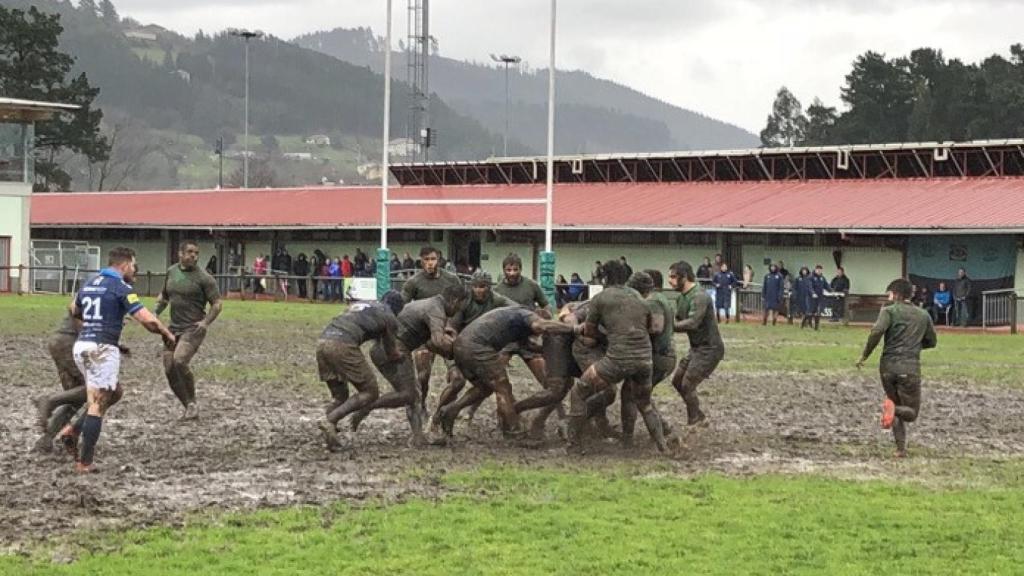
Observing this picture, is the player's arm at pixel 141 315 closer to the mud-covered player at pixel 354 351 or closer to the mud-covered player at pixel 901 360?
the mud-covered player at pixel 354 351

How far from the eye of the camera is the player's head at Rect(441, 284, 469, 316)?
14227 mm

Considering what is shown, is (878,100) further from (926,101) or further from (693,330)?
(693,330)

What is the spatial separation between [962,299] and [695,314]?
79.5 feet

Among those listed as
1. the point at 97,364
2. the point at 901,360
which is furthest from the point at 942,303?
the point at 97,364

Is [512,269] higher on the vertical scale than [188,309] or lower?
higher

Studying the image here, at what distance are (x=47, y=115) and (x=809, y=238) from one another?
29.2 meters

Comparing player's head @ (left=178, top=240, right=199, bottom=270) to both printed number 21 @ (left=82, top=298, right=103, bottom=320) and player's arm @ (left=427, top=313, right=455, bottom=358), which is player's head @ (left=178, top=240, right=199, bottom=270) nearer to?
player's arm @ (left=427, top=313, right=455, bottom=358)

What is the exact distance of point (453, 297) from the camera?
14.2 meters

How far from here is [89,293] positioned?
12.5 meters

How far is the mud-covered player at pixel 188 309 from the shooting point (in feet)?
52.8

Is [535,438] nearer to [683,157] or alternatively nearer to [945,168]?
[945,168]

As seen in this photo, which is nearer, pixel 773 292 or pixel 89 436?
pixel 89 436

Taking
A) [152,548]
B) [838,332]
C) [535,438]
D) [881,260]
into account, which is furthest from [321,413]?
[881,260]

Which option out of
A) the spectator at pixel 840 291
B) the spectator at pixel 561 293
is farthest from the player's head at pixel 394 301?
the spectator at pixel 561 293
